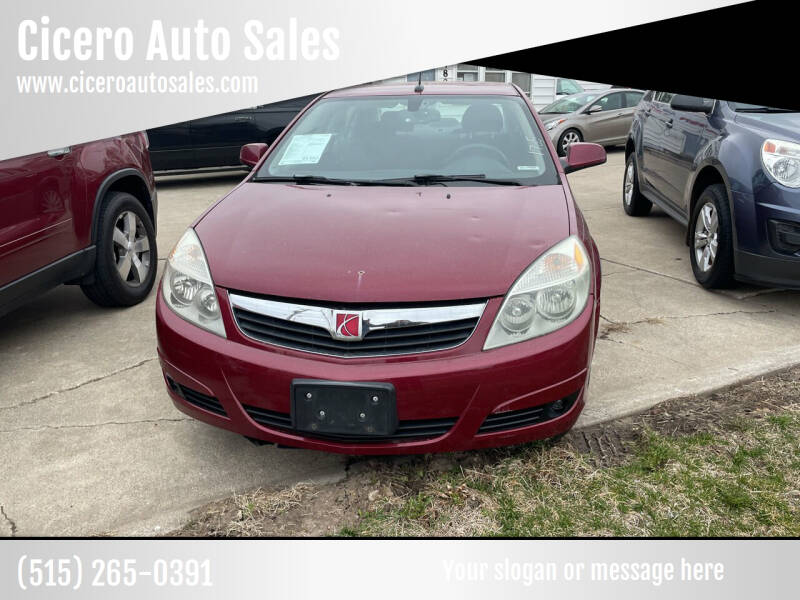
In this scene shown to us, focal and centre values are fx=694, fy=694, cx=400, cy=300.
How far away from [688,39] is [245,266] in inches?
138

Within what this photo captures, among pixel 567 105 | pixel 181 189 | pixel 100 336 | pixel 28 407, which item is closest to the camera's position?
pixel 28 407

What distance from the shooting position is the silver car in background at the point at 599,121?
1309 cm

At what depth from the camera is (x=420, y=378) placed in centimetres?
231

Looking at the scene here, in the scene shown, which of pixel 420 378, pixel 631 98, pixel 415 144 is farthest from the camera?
pixel 631 98

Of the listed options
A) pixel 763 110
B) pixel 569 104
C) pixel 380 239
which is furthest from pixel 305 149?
pixel 569 104

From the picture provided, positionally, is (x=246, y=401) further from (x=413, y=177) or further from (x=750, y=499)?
(x=750, y=499)

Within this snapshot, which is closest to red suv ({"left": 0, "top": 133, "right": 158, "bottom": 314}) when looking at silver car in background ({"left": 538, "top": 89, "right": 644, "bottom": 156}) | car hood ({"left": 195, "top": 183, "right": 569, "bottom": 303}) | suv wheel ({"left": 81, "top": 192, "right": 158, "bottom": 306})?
suv wheel ({"left": 81, "top": 192, "right": 158, "bottom": 306})

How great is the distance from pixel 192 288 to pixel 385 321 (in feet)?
2.60

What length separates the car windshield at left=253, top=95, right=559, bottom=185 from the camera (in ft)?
11.0

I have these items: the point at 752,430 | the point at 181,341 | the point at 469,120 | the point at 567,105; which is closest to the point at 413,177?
the point at 469,120

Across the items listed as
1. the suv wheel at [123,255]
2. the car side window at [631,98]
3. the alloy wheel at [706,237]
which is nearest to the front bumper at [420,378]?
the suv wheel at [123,255]

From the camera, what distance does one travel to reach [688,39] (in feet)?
14.8

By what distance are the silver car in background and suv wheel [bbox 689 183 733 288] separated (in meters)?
8.35

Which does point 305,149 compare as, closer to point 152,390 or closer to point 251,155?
point 251,155
